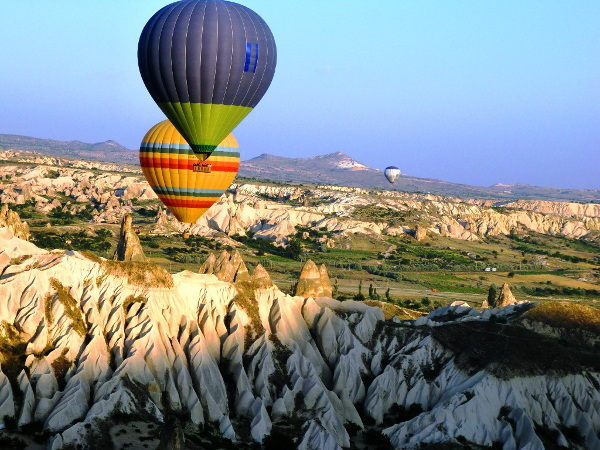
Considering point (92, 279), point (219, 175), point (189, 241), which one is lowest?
point (189, 241)

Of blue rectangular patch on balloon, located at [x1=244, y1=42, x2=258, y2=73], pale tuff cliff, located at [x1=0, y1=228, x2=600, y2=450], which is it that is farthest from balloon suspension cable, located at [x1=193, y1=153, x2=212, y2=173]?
pale tuff cliff, located at [x1=0, y1=228, x2=600, y2=450]

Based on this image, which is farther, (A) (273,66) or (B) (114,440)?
(A) (273,66)

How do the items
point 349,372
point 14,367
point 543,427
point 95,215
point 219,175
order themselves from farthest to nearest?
point 95,215 → point 219,175 → point 349,372 → point 543,427 → point 14,367

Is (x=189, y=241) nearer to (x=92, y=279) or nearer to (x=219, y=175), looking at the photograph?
(x=219, y=175)

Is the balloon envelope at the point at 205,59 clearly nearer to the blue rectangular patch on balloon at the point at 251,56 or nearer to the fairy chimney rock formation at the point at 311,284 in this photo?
the blue rectangular patch on balloon at the point at 251,56

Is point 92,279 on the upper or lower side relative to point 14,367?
upper

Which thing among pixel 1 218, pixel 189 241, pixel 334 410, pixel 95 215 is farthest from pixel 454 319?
pixel 95 215
